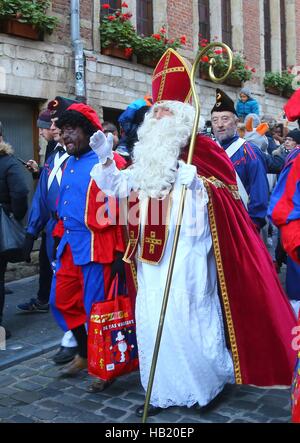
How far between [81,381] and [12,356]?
0.86 meters

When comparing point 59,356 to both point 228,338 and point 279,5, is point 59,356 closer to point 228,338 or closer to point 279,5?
point 228,338

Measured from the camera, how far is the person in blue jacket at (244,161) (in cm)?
→ 486

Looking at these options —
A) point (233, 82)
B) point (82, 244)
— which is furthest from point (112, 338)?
point (233, 82)

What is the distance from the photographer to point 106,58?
9.12 m

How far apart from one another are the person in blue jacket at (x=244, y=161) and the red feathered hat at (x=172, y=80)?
1473mm

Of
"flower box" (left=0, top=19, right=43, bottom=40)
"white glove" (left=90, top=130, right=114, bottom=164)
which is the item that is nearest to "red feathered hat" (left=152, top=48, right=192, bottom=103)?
"white glove" (left=90, top=130, right=114, bottom=164)

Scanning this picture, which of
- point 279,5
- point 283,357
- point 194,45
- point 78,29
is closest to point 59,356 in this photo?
point 283,357

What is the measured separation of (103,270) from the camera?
150 inches

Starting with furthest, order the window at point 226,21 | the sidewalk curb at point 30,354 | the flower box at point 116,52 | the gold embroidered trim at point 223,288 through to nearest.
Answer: the window at point 226,21 → the flower box at point 116,52 → the sidewalk curb at point 30,354 → the gold embroidered trim at point 223,288

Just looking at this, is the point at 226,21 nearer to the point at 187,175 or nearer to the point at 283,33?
the point at 283,33

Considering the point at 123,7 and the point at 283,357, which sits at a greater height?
the point at 123,7

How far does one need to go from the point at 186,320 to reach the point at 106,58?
674cm

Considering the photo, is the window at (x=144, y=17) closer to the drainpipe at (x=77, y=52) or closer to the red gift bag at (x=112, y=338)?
the drainpipe at (x=77, y=52)

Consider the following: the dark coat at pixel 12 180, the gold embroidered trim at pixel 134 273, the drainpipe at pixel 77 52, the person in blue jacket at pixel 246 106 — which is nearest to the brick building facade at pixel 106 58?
the drainpipe at pixel 77 52
